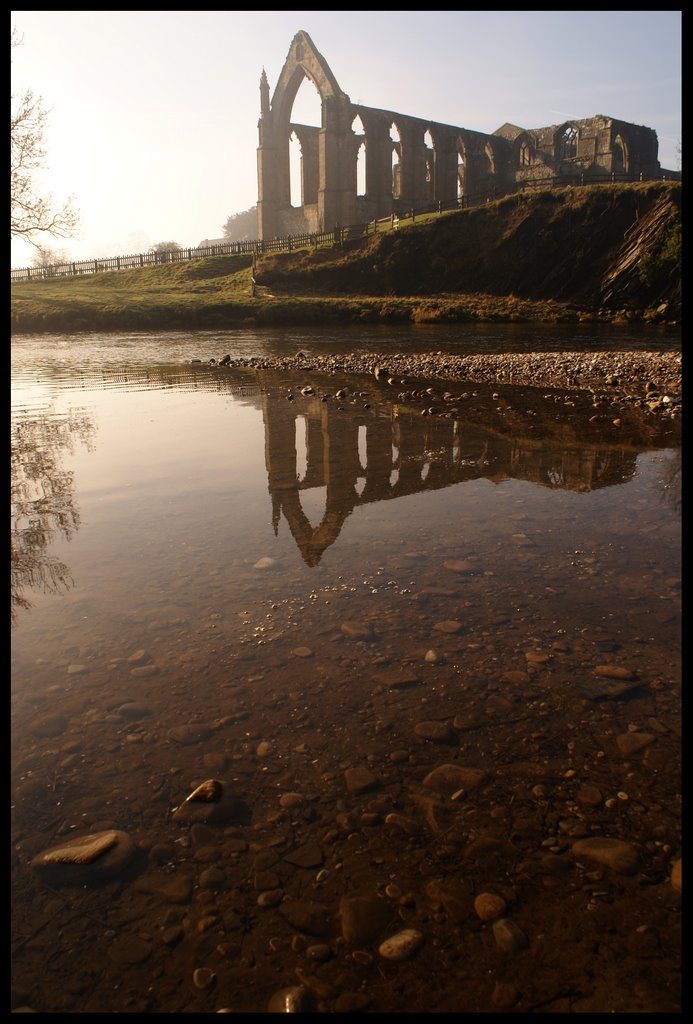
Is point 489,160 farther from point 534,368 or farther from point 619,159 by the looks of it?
point 534,368

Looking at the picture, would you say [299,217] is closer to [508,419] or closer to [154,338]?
[154,338]

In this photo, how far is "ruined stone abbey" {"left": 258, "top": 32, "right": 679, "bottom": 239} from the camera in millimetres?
58688

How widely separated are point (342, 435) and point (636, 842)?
6.95 m

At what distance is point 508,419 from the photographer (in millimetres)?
9875

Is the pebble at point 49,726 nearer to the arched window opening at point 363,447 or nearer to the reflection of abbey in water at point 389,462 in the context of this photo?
the reflection of abbey in water at point 389,462

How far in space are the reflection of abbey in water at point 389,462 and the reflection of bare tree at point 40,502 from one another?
163 centimetres

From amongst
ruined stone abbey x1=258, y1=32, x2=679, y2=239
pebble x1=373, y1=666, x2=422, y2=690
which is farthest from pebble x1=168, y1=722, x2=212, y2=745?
ruined stone abbey x1=258, y1=32, x2=679, y2=239

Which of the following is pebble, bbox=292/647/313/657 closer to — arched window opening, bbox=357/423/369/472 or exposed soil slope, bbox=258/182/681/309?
arched window opening, bbox=357/423/369/472

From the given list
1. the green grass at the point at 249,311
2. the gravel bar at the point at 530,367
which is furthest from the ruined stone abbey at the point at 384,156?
the gravel bar at the point at 530,367

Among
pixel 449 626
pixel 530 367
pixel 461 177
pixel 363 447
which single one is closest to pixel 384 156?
pixel 461 177

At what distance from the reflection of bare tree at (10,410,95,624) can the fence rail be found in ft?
129

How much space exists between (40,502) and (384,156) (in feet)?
210

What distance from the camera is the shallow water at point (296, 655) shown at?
6.77 ft

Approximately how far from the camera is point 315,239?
49.2m
